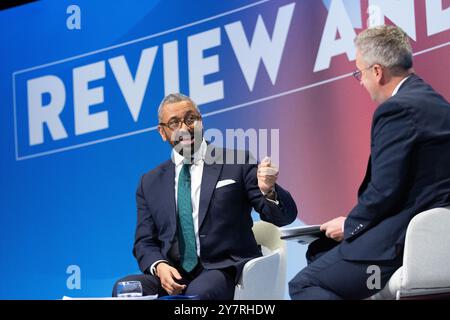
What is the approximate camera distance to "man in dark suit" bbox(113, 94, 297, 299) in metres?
3.55

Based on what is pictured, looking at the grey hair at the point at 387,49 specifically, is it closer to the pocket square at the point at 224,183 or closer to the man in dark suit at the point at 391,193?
the man in dark suit at the point at 391,193

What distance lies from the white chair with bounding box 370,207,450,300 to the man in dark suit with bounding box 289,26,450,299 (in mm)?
66

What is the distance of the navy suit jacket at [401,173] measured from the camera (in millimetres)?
2846

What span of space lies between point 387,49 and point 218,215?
3.83ft

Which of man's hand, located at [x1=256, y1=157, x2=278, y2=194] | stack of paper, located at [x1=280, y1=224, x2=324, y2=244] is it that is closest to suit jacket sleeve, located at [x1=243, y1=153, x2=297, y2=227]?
man's hand, located at [x1=256, y1=157, x2=278, y2=194]

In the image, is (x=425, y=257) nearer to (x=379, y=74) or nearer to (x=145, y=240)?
(x=379, y=74)

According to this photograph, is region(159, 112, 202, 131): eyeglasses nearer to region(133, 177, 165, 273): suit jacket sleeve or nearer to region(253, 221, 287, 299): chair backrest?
region(133, 177, 165, 273): suit jacket sleeve

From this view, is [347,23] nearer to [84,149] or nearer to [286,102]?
[286,102]

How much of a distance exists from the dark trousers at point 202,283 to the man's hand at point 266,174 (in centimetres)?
46

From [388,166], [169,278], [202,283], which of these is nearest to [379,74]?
[388,166]

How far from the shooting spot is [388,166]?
2.85 m

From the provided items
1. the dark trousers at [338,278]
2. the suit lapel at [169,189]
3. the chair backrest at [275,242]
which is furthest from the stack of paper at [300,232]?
the suit lapel at [169,189]

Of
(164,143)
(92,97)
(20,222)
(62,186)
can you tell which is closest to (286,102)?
(164,143)

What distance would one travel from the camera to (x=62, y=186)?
525 centimetres
